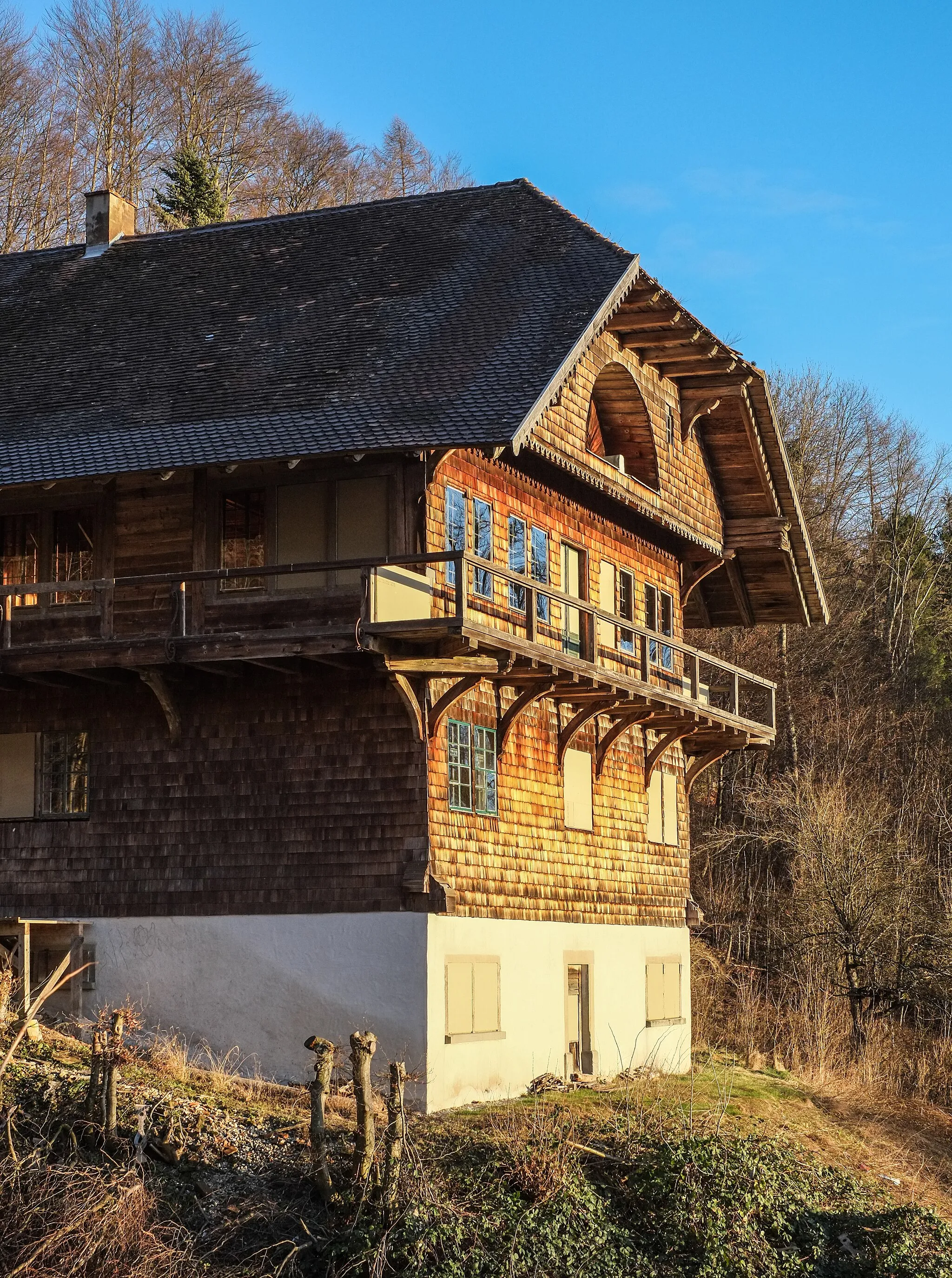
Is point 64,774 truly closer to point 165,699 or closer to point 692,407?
point 165,699

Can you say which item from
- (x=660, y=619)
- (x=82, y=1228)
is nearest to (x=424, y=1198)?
(x=82, y=1228)

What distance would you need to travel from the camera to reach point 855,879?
128ft

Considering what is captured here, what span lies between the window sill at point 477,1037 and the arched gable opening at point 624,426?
10044mm

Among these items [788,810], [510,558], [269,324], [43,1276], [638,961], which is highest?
[269,324]

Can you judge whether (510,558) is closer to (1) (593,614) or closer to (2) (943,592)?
(1) (593,614)

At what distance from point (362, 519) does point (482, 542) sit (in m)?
2.40

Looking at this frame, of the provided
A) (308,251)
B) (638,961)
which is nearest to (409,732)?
(638,961)

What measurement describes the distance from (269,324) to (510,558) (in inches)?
205

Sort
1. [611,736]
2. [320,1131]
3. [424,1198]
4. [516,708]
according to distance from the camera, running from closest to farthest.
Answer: [424,1198] < [320,1131] < [516,708] < [611,736]

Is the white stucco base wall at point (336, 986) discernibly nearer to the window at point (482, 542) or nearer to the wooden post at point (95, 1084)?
the window at point (482, 542)

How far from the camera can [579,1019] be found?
91.7 ft

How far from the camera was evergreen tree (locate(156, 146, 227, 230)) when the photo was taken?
159 feet

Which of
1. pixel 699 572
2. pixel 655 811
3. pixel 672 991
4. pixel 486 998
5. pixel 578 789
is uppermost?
pixel 699 572

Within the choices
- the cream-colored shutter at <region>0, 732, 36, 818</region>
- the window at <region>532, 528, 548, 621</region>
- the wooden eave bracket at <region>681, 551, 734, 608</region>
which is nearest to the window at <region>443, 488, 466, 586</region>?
the window at <region>532, 528, 548, 621</region>
